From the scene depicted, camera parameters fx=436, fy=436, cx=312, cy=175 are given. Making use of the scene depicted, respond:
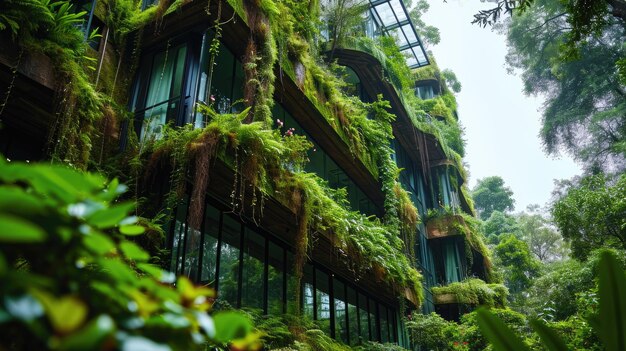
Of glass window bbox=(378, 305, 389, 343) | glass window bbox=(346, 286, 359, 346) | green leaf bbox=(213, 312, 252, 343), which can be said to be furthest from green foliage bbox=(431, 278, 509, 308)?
green leaf bbox=(213, 312, 252, 343)

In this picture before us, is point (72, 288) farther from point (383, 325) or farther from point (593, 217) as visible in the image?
point (593, 217)

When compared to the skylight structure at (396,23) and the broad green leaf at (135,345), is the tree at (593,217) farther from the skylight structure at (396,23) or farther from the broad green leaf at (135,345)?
the broad green leaf at (135,345)

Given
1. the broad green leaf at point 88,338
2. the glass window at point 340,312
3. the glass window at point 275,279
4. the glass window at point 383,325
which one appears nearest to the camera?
the broad green leaf at point 88,338

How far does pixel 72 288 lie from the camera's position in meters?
0.75

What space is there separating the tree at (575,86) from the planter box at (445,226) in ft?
43.8

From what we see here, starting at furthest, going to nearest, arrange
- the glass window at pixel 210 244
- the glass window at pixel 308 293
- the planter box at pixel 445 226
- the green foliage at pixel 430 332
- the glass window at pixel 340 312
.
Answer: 1. the planter box at pixel 445 226
2. the green foliage at pixel 430 332
3. the glass window at pixel 340 312
4. the glass window at pixel 308 293
5. the glass window at pixel 210 244

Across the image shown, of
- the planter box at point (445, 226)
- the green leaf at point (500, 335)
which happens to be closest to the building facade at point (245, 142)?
the planter box at point (445, 226)

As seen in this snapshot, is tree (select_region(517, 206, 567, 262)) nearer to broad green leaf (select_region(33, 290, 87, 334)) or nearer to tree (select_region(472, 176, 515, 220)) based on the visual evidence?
tree (select_region(472, 176, 515, 220))

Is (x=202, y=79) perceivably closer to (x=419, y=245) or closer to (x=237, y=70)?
(x=237, y=70)

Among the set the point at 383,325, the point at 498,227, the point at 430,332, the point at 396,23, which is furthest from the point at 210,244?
the point at 498,227

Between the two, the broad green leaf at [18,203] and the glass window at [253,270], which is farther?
the glass window at [253,270]

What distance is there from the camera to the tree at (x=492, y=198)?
1718 inches

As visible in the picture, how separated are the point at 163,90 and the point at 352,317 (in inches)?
285

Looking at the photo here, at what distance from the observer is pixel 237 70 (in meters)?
9.61
